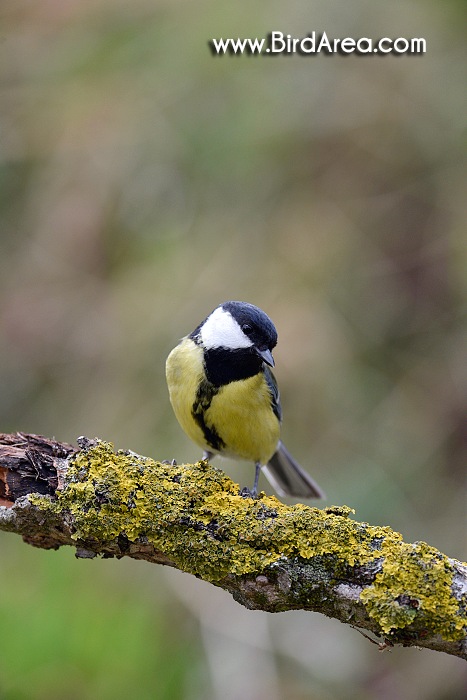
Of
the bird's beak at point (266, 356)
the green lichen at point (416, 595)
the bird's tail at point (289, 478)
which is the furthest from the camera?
the bird's tail at point (289, 478)

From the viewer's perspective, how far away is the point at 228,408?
2.81 meters

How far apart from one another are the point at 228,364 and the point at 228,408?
6.9 inches

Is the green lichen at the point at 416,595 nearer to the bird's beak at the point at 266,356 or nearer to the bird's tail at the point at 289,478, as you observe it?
the bird's beak at the point at 266,356

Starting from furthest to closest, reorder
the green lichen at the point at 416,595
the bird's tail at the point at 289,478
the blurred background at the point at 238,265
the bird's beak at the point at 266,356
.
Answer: the bird's tail at the point at 289,478 < the blurred background at the point at 238,265 < the bird's beak at the point at 266,356 < the green lichen at the point at 416,595

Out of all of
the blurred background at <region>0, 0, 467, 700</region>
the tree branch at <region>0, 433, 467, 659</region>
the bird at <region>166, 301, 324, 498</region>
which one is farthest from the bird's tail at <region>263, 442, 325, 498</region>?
the tree branch at <region>0, 433, 467, 659</region>

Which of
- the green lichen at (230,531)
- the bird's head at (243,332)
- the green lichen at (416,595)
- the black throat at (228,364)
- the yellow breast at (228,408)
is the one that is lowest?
the green lichen at (416,595)

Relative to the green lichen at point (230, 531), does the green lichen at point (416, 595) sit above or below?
below

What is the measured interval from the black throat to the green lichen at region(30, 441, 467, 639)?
0.76 metres

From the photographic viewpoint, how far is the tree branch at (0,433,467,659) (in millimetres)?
1767

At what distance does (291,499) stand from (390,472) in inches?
20.3

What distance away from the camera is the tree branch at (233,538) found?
1767mm

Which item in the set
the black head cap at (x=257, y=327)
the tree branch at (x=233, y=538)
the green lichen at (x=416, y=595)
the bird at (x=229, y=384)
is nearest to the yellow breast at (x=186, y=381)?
the bird at (x=229, y=384)

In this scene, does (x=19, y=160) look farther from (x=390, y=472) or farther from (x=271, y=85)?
(x=390, y=472)

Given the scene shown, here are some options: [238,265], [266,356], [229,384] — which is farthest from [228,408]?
[238,265]
